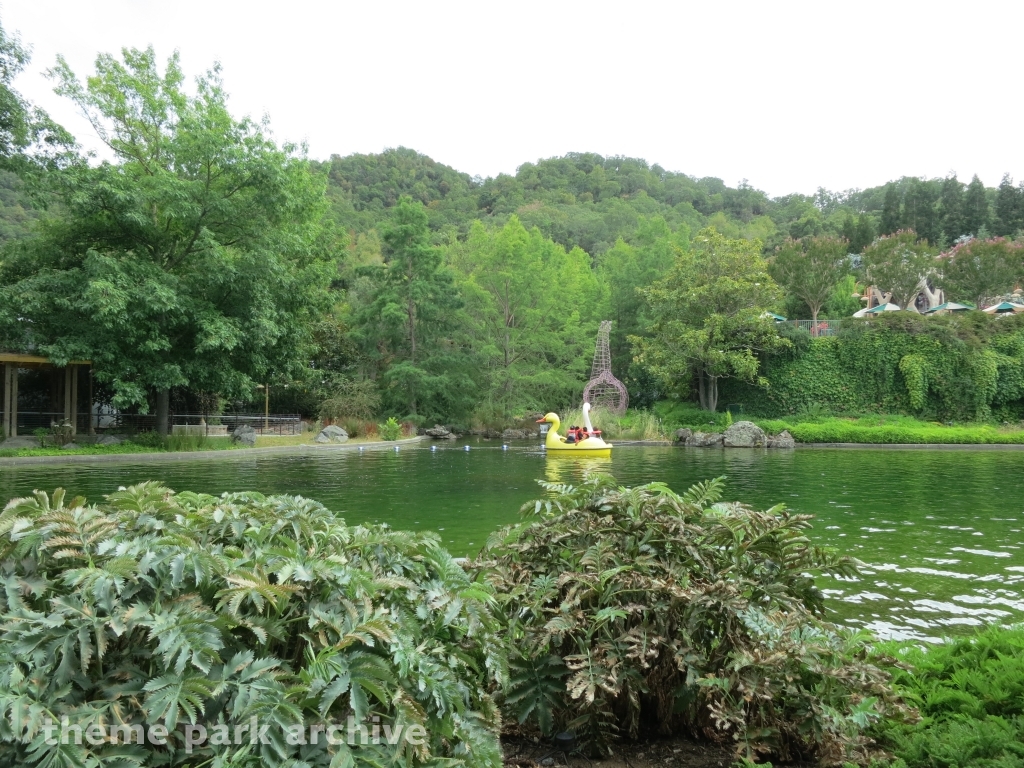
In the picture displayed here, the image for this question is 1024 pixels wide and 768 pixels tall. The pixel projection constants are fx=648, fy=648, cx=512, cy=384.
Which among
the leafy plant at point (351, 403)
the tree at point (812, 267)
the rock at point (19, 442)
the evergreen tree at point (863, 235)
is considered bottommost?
the rock at point (19, 442)

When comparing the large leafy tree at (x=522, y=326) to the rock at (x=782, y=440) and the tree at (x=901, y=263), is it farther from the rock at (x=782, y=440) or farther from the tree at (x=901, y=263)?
the tree at (x=901, y=263)

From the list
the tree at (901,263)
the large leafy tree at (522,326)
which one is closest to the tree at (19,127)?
the large leafy tree at (522,326)

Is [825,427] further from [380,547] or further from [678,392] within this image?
[380,547]

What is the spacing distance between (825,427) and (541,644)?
23756mm

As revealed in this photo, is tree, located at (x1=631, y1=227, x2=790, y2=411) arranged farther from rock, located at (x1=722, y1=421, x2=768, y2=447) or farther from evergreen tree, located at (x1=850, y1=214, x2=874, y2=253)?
evergreen tree, located at (x1=850, y1=214, x2=874, y2=253)

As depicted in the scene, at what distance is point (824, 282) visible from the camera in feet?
104

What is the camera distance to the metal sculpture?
27531 mm

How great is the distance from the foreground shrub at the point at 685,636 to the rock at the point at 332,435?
20.6 metres

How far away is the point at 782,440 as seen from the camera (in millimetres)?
22234

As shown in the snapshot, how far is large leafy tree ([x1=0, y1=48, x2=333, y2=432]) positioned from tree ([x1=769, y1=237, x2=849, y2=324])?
2270cm

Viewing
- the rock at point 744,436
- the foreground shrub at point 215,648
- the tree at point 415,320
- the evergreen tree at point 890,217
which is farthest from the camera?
the evergreen tree at point 890,217

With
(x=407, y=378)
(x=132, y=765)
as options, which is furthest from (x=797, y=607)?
(x=407, y=378)

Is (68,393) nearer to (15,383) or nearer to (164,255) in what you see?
(15,383)

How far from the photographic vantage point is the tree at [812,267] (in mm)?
31000
